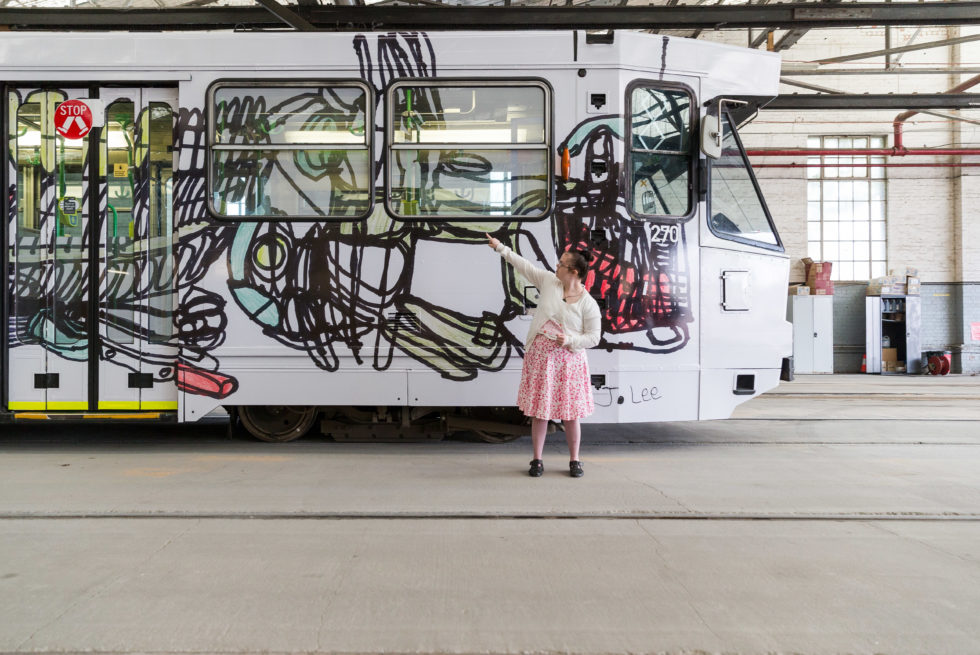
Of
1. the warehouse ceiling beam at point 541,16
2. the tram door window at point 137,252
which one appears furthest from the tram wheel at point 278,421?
the warehouse ceiling beam at point 541,16

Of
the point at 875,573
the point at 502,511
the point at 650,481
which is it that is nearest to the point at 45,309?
the point at 502,511

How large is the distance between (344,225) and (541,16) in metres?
4.67

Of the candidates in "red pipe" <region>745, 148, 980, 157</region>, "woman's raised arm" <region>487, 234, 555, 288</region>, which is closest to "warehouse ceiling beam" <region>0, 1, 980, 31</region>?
"woman's raised arm" <region>487, 234, 555, 288</region>

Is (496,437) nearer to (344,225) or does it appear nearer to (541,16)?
(344,225)

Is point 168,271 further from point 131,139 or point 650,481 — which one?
point 650,481

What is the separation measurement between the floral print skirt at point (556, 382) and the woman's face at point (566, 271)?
1.16 ft

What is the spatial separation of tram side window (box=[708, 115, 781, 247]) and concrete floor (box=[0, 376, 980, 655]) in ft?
7.00

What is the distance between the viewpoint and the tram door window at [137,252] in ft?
21.5

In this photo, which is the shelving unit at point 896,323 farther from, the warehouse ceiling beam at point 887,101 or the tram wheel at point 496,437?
the tram wheel at point 496,437

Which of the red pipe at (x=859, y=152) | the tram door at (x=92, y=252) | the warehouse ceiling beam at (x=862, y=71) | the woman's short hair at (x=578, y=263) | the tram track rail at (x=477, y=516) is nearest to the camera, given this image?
the tram track rail at (x=477, y=516)

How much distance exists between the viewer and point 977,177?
19359 millimetres

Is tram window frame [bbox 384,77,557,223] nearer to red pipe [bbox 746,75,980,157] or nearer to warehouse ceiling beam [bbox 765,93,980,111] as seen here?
warehouse ceiling beam [bbox 765,93,980,111]

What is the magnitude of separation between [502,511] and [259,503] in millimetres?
1683

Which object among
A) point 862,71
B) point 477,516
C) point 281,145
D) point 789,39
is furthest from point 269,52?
point 862,71
